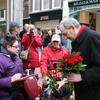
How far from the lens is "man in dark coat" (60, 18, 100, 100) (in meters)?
2.21

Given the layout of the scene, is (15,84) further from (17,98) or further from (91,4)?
(91,4)

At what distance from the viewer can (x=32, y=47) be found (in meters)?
5.45

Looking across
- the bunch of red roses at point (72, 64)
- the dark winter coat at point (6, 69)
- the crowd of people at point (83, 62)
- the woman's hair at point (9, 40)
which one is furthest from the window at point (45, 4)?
the bunch of red roses at point (72, 64)

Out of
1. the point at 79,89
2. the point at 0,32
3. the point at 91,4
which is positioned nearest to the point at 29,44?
the point at 0,32

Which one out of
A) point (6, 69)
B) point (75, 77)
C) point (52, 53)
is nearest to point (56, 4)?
point (52, 53)

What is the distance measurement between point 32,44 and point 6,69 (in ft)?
7.89

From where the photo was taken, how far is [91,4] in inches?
616

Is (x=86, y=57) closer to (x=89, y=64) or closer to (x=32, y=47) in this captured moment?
(x=89, y=64)

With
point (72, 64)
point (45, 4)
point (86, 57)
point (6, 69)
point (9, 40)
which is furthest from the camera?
point (45, 4)

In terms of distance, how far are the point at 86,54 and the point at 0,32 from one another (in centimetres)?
537

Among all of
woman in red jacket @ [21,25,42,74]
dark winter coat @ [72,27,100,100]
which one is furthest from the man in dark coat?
woman in red jacket @ [21,25,42,74]

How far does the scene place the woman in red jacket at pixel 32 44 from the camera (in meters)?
5.32

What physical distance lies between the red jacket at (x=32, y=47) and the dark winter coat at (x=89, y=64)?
9.64ft

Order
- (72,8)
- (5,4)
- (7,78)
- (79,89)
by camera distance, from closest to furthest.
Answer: (79,89) < (7,78) < (5,4) < (72,8)
